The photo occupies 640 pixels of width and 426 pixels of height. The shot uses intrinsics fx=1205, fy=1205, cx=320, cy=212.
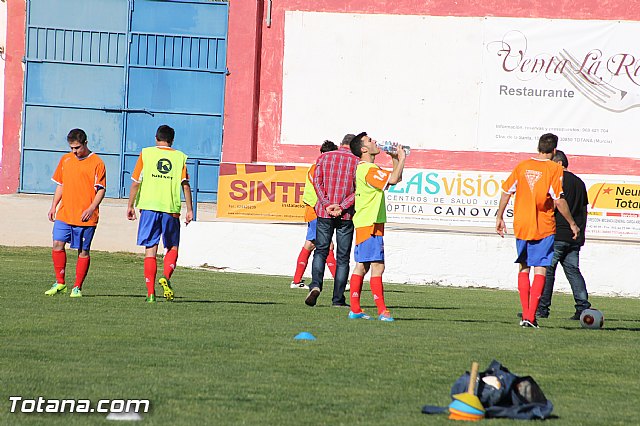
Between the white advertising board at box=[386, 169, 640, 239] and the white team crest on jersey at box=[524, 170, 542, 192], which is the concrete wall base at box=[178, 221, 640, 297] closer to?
the white advertising board at box=[386, 169, 640, 239]

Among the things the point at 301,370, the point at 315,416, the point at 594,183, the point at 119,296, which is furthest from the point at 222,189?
the point at 315,416

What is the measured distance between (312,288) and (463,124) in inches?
703

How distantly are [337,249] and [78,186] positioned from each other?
2934mm

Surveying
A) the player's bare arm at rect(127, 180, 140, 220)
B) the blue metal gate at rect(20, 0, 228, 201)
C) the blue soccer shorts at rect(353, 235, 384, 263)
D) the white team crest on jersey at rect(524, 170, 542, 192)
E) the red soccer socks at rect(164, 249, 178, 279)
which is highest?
the blue metal gate at rect(20, 0, 228, 201)

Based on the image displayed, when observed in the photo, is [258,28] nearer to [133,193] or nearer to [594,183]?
[594,183]

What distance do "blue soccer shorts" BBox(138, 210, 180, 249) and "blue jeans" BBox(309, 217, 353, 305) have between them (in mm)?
1626

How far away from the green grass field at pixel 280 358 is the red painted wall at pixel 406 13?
16020 mm

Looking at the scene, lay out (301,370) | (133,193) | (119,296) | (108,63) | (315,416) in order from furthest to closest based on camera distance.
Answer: (108,63)
(119,296)
(133,193)
(301,370)
(315,416)

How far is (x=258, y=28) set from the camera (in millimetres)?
30547

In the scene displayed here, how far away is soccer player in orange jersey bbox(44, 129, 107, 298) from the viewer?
523 inches

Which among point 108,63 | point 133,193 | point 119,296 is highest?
point 108,63

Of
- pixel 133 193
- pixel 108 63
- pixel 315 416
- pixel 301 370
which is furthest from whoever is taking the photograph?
pixel 108 63

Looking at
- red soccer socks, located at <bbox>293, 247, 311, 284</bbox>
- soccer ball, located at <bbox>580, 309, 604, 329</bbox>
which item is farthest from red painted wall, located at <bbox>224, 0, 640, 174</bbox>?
soccer ball, located at <bbox>580, 309, 604, 329</bbox>

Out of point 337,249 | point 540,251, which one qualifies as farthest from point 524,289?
point 337,249
